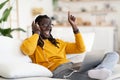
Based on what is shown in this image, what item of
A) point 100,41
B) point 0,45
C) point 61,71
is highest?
point 0,45

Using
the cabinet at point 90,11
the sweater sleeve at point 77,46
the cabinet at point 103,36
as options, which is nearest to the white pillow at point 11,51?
the sweater sleeve at point 77,46

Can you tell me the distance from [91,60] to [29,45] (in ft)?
1.73

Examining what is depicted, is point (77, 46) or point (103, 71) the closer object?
point (103, 71)

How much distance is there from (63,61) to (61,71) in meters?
0.18

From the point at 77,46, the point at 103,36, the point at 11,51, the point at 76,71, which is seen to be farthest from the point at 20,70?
the point at 103,36

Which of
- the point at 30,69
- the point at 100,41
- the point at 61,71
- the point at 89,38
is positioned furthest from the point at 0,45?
the point at 100,41

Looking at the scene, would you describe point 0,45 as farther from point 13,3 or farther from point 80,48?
point 13,3

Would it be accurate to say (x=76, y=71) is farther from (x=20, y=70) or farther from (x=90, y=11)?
(x=90, y=11)

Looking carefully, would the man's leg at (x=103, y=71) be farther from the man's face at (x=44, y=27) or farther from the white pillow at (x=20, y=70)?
the man's face at (x=44, y=27)

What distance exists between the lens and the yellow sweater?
7.62 ft

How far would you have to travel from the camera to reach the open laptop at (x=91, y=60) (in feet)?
7.14

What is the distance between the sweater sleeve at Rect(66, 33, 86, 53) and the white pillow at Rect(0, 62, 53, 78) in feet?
1.75

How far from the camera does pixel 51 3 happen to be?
20.5ft

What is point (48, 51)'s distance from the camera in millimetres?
2463
